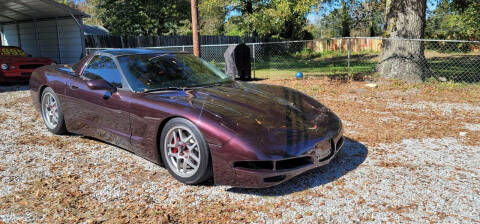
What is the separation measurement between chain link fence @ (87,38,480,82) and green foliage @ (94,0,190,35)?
14.6 feet

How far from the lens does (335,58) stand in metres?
26.7

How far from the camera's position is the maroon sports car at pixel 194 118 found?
9.87 feet

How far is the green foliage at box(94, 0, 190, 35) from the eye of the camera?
2386cm

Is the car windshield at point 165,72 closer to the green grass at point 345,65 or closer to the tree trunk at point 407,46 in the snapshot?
the tree trunk at point 407,46

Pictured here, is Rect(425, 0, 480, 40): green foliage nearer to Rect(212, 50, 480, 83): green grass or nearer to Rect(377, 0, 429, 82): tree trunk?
Rect(212, 50, 480, 83): green grass

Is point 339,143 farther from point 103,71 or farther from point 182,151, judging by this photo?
point 103,71

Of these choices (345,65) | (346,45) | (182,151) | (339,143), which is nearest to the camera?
(182,151)

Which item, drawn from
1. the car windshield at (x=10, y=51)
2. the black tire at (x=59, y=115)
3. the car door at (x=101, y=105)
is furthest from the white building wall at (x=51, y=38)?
the car door at (x=101, y=105)

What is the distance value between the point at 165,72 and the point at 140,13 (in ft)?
71.4

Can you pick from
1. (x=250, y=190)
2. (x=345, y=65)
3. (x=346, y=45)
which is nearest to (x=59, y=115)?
(x=250, y=190)

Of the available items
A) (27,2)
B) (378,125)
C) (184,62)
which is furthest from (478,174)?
(27,2)

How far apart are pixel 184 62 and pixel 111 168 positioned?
1521 mm

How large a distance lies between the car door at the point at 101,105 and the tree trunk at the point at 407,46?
8.72 meters

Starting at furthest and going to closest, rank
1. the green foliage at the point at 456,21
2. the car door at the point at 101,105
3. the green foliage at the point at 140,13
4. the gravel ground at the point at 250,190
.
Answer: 1. the green foliage at the point at 140,13
2. the green foliage at the point at 456,21
3. the car door at the point at 101,105
4. the gravel ground at the point at 250,190
